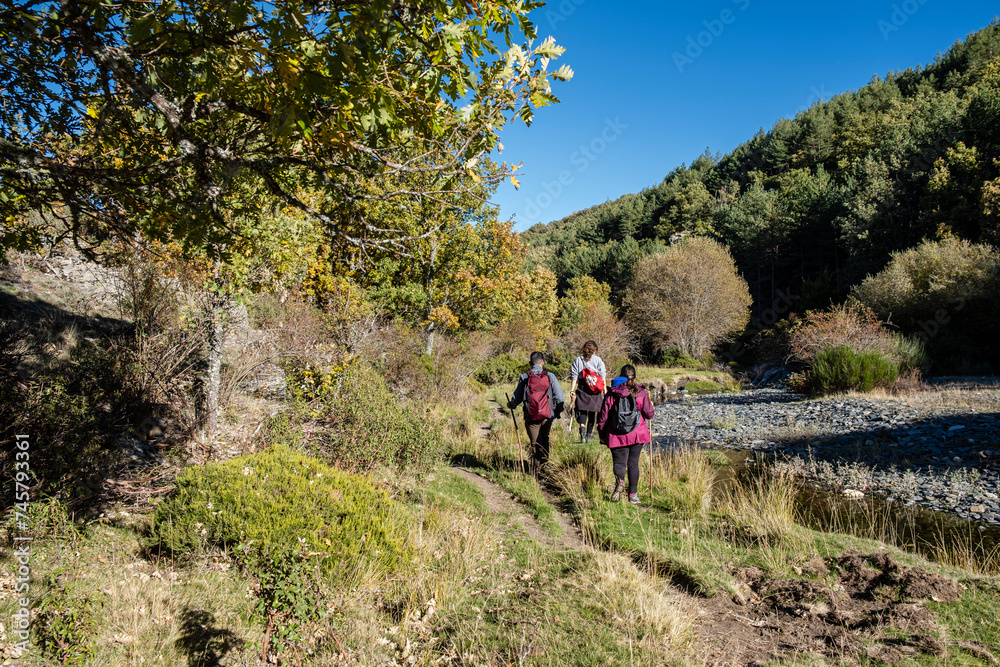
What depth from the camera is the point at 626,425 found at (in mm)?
5992

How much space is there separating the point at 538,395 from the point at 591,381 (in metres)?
1.41

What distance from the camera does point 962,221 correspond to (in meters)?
32.4

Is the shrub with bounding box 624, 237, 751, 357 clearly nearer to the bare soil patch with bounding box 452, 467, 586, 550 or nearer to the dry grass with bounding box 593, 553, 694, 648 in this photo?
the bare soil patch with bounding box 452, 467, 586, 550

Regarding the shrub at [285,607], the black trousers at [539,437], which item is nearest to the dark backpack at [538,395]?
the black trousers at [539,437]

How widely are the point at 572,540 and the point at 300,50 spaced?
16.4 feet

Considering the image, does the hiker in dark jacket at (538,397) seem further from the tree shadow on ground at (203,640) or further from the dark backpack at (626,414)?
the tree shadow on ground at (203,640)

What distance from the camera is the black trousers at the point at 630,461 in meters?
6.20

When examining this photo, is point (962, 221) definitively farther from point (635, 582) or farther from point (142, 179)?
point (142, 179)

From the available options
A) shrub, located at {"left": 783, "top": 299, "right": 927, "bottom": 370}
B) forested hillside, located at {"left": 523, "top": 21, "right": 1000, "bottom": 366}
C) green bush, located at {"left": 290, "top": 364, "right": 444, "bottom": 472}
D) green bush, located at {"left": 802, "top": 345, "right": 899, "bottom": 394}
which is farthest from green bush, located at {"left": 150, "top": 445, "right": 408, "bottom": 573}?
forested hillside, located at {"left": 523, "top": 21, "right": 1000, "bottom": 366}

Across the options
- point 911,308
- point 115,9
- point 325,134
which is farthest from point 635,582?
point 911,308

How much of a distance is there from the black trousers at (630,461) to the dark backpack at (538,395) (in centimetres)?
118

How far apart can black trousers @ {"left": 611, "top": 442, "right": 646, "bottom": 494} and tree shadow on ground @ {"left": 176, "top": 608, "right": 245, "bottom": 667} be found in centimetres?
453

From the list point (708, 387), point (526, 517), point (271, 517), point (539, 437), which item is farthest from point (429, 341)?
point (708, 387)

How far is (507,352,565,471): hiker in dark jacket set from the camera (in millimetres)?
6898
